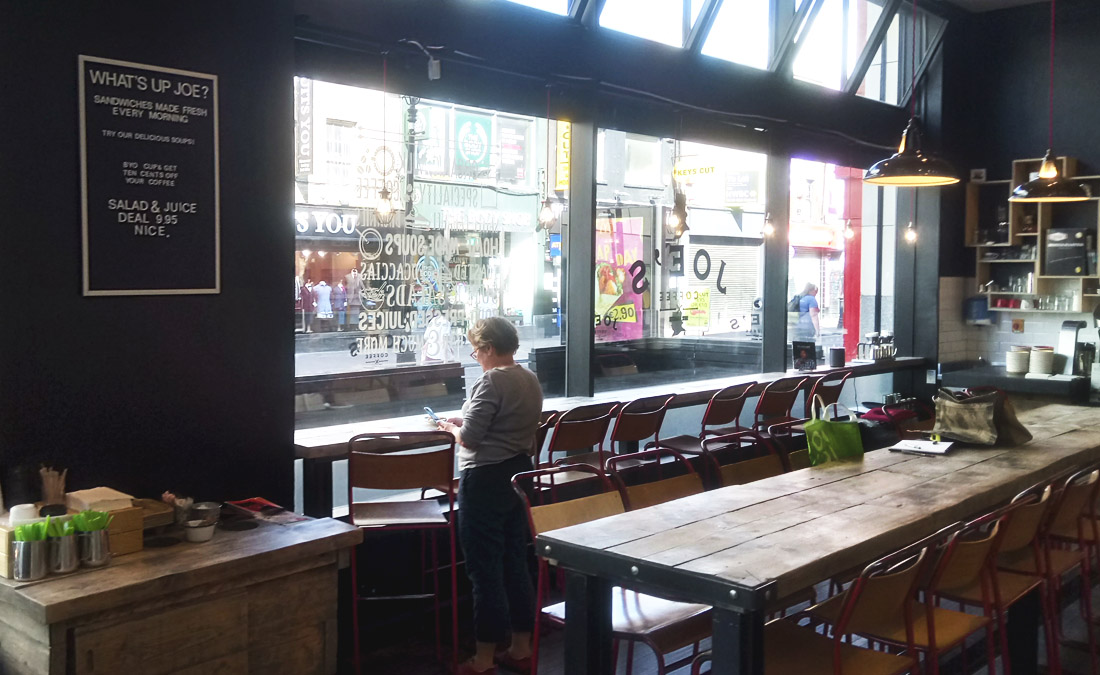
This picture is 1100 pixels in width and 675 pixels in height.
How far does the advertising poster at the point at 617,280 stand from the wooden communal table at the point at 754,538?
2631 mm

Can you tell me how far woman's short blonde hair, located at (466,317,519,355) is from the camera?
3.98 meters

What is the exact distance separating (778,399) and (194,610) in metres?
4.39

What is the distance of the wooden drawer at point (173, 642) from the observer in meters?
2.66

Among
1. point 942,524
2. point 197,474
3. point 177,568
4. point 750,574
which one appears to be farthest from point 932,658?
point 197,474

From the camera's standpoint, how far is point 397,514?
4055mm

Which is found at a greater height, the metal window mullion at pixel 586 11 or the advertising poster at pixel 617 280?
the metal window mullion at pixel 586 11

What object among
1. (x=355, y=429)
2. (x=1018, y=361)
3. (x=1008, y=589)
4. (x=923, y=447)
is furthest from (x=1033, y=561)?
(x=1018, y=361)

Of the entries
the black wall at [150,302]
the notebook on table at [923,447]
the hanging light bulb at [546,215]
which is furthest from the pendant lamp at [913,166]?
the black wall at [150,302]

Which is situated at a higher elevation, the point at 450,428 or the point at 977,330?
the point at 977,330

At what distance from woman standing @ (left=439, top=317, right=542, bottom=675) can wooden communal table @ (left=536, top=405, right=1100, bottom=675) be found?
0.83 m

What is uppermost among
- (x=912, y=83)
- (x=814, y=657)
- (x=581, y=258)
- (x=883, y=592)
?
(x=912, y=83)

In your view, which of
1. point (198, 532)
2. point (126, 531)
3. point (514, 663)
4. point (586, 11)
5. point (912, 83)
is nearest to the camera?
point (126, 531)

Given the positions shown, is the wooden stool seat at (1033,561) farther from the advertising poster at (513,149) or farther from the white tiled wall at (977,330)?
the white tiled wall at (977,330)

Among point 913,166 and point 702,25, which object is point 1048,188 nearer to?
point 913,166
